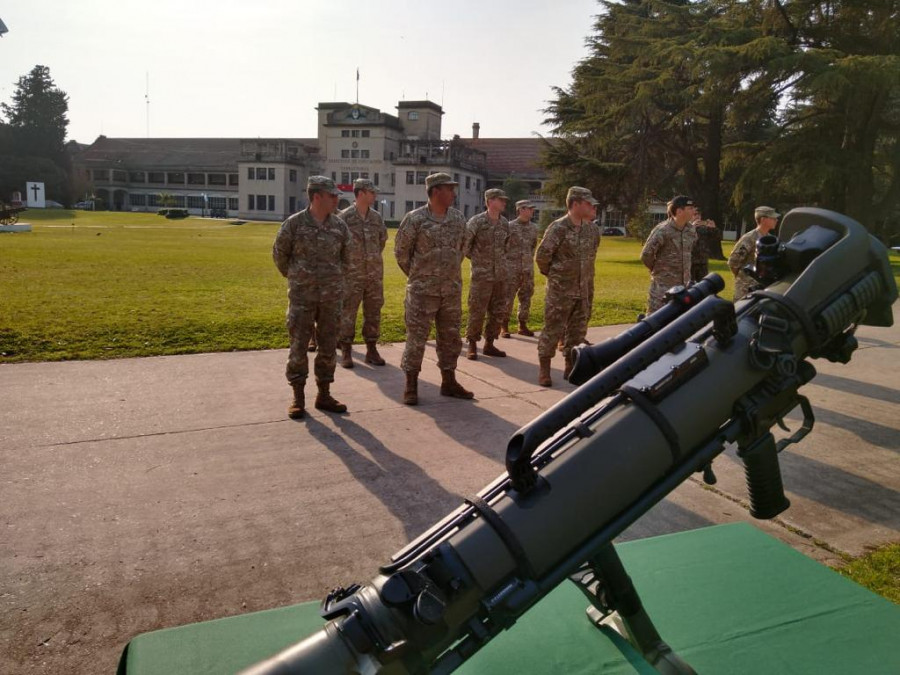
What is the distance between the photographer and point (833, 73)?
23.2m

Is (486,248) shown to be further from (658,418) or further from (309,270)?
Result: (658,418)

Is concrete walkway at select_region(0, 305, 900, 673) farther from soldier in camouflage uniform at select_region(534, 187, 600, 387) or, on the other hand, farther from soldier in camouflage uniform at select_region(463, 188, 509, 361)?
soldier in camouflage uniform at select_region(463, 188, 509, 361)

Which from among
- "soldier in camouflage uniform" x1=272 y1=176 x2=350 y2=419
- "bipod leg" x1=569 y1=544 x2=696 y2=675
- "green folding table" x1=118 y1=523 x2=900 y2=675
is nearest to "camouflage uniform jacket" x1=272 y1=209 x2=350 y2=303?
"soldier in camouflage uniform" x1=272 y1=176 x2=350 y2=419

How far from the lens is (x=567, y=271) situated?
25.0 ft

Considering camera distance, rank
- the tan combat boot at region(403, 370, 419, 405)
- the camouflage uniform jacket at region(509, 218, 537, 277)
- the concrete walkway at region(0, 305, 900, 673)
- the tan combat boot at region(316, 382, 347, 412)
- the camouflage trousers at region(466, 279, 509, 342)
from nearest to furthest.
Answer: the concrete walkway at region(0, 305, 900, 673) < the tan combat boot at region(316, 382, 347, 412) < the tan combat boot at region(403, 370, 419, 405) < the camouflage trousers at region(466, 279, 509, 342) < the camouflage uniform jacket at region(509, 218, 537, 277)

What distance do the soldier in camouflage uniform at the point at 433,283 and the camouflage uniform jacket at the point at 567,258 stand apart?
1.21m

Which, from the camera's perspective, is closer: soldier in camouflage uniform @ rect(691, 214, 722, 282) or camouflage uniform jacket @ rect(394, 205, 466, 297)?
camouflage uniform jacket @ rect(394, 205, 466, 297)

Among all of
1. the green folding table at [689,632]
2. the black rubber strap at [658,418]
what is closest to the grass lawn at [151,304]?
the green folding table at [689,632]

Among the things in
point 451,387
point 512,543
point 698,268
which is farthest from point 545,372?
point 512,543

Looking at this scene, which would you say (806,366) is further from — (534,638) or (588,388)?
(534,638)

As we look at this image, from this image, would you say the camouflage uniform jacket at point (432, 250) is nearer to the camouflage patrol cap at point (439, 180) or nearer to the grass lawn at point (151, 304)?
the camouflage patrol cap at point (439, 180)

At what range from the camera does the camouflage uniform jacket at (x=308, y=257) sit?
20.2ft

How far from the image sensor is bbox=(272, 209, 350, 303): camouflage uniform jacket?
6.16 m

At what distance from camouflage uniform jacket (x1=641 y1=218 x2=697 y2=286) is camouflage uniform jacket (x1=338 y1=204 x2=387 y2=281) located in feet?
11.2
